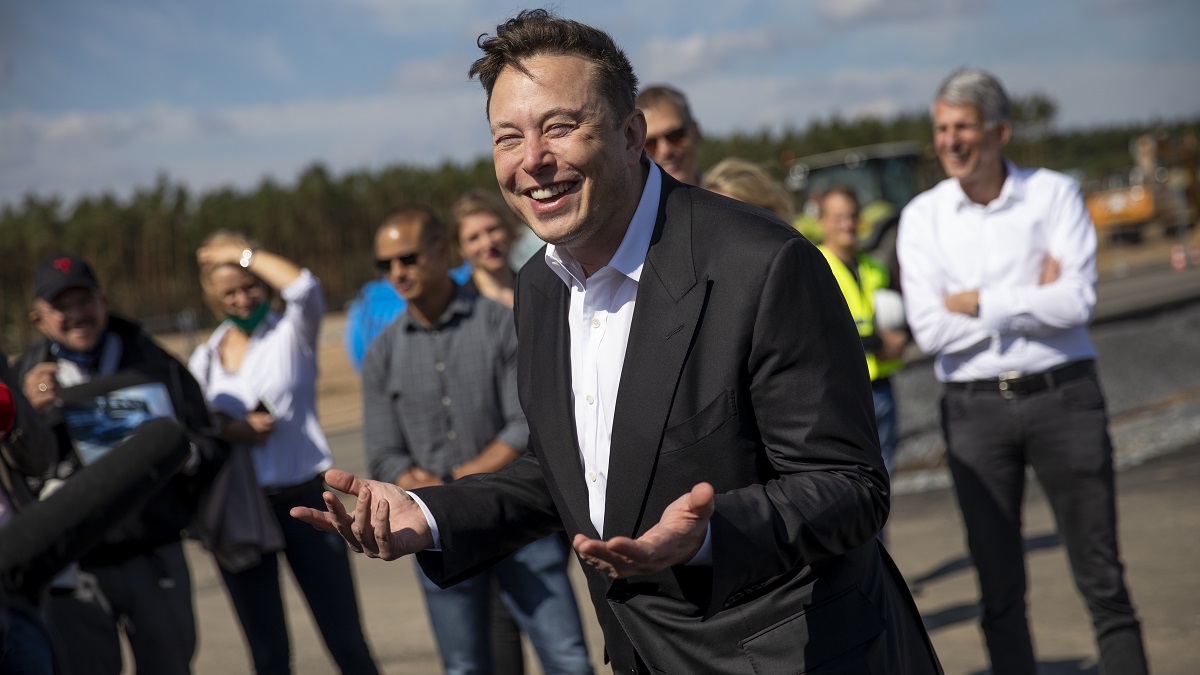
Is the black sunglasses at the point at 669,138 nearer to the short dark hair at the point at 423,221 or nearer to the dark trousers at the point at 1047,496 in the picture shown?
the short dark hair at the point at 423,221

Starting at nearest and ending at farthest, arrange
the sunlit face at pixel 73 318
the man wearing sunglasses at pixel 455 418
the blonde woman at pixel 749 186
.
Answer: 1. the man wearing sunglasses at pixel 455 418
2. the sunlit face at pixel 73 318
3. the blonde woman at pixel 749 186

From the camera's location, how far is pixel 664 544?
6.16 ft

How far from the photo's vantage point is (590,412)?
2400 millimetres

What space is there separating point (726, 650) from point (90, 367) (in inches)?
132

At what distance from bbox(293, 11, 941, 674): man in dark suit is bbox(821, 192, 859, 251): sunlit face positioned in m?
4.19

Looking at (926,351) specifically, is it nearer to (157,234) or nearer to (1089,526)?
(1089,526)

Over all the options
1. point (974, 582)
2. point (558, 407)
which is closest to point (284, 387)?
point (558, 407)

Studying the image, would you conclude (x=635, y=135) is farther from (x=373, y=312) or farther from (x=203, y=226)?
(x=203, y=226)

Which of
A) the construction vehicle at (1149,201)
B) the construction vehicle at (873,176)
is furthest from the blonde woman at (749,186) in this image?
the construction vehicle at (1149,201)

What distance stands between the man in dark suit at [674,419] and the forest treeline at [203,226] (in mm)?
38420

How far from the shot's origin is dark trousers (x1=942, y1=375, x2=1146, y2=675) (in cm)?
412

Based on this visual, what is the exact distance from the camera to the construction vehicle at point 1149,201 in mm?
36719

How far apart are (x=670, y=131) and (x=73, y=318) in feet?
8.23

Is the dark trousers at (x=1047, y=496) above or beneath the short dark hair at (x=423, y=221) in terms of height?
beneath
